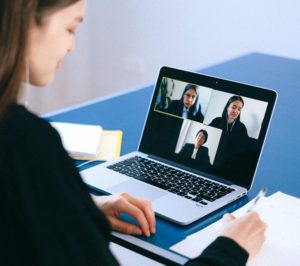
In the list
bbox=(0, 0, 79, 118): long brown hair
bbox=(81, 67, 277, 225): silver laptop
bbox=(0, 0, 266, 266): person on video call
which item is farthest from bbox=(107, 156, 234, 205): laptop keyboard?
bbox=(0, 0, 79, 118): long brown hair

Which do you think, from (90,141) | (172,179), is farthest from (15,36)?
(90,141)

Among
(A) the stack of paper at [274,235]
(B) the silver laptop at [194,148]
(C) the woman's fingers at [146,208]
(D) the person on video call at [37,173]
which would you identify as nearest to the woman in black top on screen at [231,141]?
(B) the silver laptop at [194,148]

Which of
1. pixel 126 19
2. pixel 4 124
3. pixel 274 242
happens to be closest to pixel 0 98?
pixel 4 124

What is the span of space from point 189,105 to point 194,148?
10cm

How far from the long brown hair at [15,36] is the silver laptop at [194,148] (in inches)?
17.7

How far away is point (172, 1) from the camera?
343 cm

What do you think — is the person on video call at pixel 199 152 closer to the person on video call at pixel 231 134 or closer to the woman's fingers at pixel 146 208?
→ the person on video call at pixel 231 134

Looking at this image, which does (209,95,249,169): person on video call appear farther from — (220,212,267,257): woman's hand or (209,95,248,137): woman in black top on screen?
(220,212,267,257): woman's hand

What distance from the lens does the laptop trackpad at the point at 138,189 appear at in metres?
1.21

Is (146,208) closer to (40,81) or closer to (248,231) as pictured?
(248,231)

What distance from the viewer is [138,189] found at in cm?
124

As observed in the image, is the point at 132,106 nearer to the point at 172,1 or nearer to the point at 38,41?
the point at 38,41

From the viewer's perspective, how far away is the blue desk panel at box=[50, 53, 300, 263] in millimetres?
1099

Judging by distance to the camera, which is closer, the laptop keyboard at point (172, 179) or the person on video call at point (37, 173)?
the person on video call at point (37, 173)
